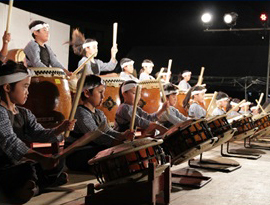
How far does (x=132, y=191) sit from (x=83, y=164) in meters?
1.40

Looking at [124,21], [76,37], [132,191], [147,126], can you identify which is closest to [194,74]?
[124,21]

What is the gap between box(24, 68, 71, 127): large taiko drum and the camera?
383 cm

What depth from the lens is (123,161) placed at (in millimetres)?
2303

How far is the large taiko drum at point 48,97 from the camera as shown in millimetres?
3826

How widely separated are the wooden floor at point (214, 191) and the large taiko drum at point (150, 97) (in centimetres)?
210

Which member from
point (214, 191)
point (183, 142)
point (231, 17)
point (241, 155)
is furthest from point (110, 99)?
point (231, 17)

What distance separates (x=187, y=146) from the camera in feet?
10.3

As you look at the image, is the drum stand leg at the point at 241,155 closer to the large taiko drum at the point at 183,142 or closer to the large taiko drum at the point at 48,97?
the large taiko drum at the point at 183,142

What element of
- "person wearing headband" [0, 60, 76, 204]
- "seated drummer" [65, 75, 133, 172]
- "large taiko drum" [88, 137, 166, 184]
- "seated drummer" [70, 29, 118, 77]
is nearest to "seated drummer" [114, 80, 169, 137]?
"seated drummer" [65, 75, 133, 172]

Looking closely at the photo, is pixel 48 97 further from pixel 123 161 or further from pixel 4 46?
pixel 123 161

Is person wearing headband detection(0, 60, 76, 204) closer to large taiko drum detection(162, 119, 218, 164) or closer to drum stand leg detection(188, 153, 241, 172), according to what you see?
large taiko drum detection(162, 119, 218, 164)

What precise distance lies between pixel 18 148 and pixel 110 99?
2.85 metres

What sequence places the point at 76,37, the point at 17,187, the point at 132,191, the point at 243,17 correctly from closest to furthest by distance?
the point at 17,187
the point at 132,191
the point at 76,37
the point at 243,17

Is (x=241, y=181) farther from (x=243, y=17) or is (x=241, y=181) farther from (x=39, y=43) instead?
(x=243, y=17)
